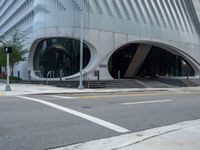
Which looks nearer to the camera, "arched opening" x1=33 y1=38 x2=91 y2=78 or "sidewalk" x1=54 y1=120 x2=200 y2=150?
"sidewalk" x1=54 y1=120 x2=200 y2=150

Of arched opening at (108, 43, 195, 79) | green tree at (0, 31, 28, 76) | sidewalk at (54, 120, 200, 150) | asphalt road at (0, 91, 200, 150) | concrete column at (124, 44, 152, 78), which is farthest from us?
concrete column at (124, 44, 152, 78)

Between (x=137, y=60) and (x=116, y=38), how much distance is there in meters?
8.71

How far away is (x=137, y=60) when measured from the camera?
51938mm

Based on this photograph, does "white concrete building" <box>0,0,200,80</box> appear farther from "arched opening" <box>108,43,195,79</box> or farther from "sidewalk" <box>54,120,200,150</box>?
"sidewalk" <box>54,120,200,150</box>

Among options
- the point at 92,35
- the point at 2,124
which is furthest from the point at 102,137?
the point at 92,35

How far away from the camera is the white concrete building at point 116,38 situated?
4206cm

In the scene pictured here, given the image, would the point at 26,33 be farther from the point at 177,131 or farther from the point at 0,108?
the point at 177,131

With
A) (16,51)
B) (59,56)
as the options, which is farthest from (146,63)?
(16,51)

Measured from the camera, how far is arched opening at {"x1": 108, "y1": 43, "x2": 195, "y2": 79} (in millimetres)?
50125

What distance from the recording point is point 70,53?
147 ft

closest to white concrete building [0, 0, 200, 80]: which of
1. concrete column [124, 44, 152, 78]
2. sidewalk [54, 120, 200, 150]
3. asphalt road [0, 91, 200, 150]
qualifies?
concrete column [124, 44, 152, 78]

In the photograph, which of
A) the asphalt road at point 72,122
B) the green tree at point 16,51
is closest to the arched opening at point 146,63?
the green tree at point 16,51

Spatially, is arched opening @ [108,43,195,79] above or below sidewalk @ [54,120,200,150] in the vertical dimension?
above

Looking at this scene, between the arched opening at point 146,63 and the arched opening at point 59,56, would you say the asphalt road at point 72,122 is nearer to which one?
the arched opening at point 59,56
